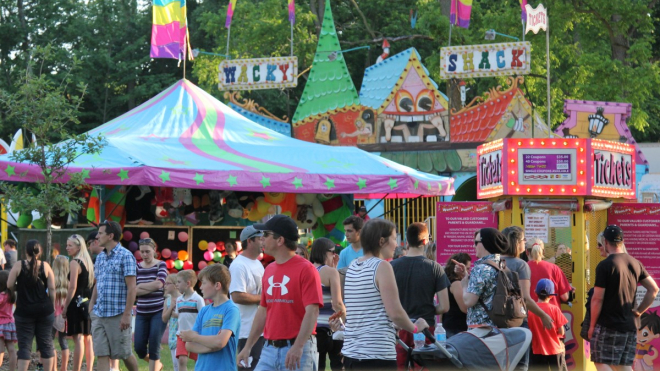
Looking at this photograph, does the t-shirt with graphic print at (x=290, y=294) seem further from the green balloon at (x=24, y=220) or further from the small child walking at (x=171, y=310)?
the green balloon at (x=24, y=220)

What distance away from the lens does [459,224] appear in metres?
12.5

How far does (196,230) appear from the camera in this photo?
15.6m

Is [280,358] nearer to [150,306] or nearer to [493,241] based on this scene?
[493,241]

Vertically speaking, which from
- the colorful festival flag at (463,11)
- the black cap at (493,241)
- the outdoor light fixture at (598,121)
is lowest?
the black cap at (493,241)

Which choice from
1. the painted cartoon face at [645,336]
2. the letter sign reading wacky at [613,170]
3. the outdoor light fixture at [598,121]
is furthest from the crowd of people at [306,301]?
the outdoor light fixture at [598,121]

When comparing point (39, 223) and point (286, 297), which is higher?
point (39, 223)

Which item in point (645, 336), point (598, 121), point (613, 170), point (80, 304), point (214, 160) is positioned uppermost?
point (598, 121)

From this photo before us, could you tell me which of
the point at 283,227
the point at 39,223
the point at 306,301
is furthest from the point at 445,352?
the point at 39,223

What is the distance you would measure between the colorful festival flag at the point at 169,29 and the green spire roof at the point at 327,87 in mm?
6095

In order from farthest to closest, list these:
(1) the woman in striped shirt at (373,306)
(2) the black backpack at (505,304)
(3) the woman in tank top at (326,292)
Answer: (3) the woman in tank top at (326,292), (2) the black backpack at (505,304), (1) the woman in striped shirt at (373,306)

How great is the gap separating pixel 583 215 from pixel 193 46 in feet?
101

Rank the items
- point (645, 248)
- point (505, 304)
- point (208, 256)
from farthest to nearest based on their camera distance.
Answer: point (208, 256) → point (645, 248) → point (505, 304)

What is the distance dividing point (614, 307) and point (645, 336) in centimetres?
316

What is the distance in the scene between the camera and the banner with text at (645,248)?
35.6 feet
